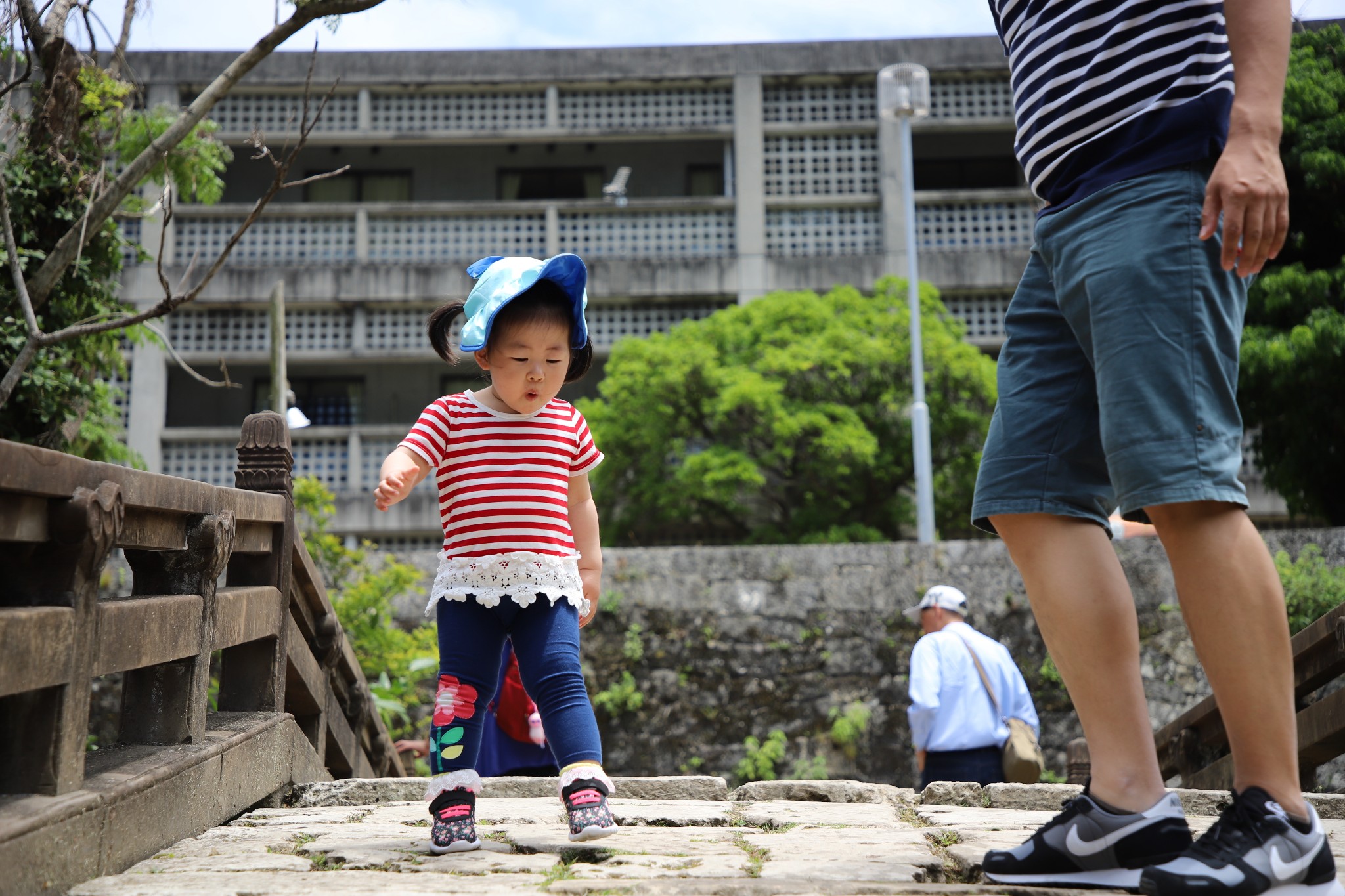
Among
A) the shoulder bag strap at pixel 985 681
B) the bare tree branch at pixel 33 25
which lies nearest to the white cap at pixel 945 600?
the shoulder bag strap at pixel 985 681

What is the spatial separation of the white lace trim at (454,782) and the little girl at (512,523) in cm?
2

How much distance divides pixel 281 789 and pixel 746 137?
48.4ft

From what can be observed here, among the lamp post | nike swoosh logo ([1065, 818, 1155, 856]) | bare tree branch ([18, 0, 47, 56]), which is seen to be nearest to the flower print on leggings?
nike swoosh logo ([1065, 818, 1155, 856])

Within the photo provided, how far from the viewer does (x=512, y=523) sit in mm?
2793

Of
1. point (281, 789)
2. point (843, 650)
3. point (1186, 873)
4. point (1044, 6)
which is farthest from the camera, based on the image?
point (843, 650)

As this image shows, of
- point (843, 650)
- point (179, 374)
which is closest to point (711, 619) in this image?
point (843, 650)

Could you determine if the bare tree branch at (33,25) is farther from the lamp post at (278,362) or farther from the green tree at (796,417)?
the green tree at (796,417)

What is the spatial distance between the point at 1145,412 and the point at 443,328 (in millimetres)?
1836

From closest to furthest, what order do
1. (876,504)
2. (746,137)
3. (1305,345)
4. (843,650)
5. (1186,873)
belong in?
(1186,873)
(843,650)
(1305,345)
(876,504)
(746,137)

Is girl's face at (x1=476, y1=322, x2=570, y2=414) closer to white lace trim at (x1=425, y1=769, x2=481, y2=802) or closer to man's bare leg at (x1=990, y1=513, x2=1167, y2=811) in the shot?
white lace trim at (x1=425, y1=769, x2=481, y2=802)

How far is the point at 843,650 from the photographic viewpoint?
908 centimetres

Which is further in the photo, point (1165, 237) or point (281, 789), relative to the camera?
point (281, 789)

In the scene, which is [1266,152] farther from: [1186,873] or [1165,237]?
[1186,873]

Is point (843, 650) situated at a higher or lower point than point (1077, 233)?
lower
